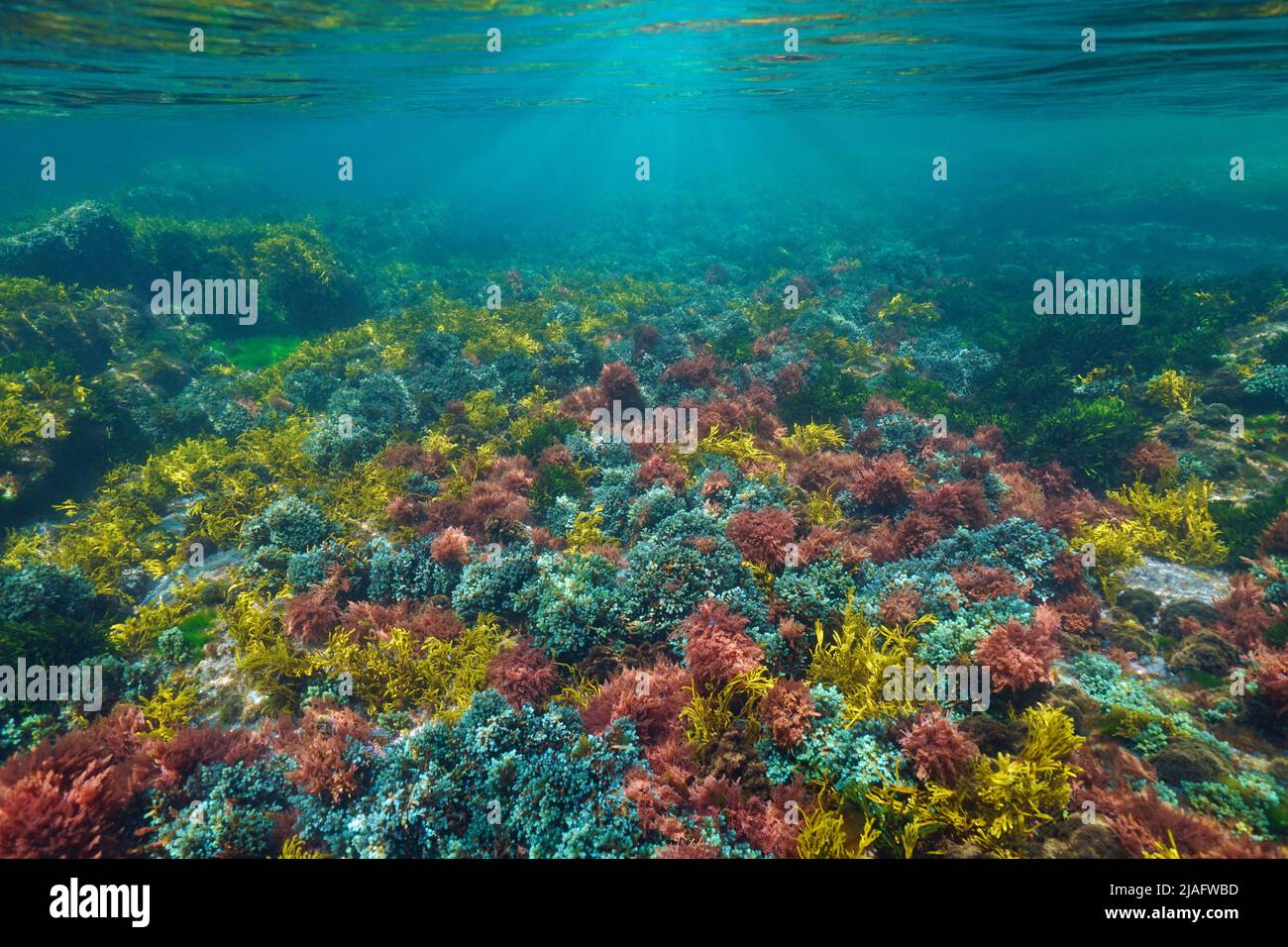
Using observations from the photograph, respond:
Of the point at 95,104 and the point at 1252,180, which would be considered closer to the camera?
the point at 95,104

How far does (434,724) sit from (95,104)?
4159 cm

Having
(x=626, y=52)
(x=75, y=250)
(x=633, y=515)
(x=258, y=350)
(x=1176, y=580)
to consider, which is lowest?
(x=1176, y=580)

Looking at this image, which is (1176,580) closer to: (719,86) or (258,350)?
(258,350)

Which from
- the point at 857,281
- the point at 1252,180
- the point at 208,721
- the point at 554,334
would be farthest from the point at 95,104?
the point at 1252,180

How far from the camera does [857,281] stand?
2364 centimetres

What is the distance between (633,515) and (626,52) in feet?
79.6

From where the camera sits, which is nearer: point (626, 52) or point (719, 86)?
point (626, 52)

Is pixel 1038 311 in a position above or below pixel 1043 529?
above

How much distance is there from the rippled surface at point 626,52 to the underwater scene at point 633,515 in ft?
1.08

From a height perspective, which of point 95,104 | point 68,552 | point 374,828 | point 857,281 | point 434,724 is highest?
point 95,104

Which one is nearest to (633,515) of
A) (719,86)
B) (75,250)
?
(75,250)

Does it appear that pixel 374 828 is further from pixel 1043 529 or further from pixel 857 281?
pixel 857 281

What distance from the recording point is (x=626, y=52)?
23.4m
